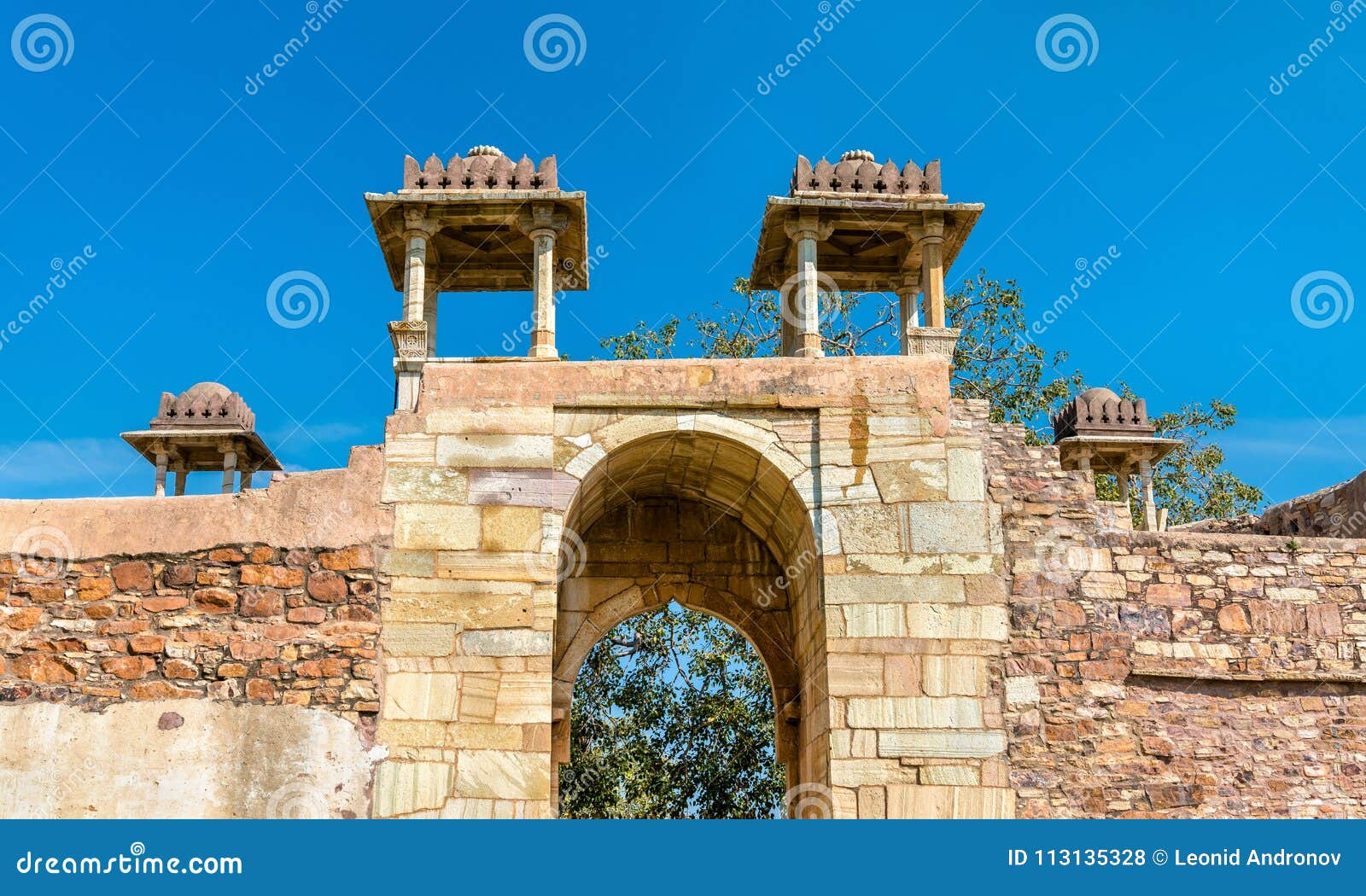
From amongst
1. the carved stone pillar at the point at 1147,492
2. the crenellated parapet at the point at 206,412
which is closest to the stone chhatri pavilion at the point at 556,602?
the carved stone pillar at the point at 1147,492

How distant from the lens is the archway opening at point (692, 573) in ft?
32.0

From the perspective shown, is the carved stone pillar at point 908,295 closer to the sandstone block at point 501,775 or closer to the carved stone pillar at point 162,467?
the sandstone block at point 501,775

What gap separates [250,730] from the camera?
802 cm

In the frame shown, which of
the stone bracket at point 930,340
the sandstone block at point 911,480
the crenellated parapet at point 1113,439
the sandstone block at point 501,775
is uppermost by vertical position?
the crenellated parapet at point 1113,439

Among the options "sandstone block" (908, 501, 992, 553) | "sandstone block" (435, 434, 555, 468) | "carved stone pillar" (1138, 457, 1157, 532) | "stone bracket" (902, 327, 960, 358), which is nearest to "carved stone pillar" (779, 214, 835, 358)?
"stone bracket" (902, 327, 960, 358)

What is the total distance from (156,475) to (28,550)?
8774 mm

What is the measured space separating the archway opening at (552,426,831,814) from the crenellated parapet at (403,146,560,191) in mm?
2286

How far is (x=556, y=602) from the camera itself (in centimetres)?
885

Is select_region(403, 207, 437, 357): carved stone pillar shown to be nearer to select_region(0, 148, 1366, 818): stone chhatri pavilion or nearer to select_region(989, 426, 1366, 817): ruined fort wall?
select_region(0, 148, 1366, 818): stone chhatri pavilion

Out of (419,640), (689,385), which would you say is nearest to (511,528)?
(419,640)

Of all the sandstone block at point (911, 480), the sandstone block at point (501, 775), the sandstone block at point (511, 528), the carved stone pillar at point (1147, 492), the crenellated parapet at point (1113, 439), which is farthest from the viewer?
the carved stone pillar at point (1147, 492)

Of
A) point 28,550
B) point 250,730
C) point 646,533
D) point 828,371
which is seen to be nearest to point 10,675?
point 28,550

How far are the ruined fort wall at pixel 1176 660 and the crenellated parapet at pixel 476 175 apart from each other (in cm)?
386

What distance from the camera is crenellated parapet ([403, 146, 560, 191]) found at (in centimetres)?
947
